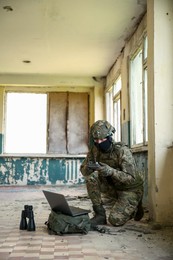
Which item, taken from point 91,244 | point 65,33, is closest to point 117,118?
point 65,33

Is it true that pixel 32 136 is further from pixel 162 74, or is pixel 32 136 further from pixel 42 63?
pixel 162 74

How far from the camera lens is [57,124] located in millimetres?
8906

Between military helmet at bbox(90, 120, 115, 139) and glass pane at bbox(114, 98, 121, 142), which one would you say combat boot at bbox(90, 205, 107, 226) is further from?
glass pane at bbox(114, 98, 121, 142)

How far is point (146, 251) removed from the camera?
2559 mm

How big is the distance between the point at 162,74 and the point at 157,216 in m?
1.44

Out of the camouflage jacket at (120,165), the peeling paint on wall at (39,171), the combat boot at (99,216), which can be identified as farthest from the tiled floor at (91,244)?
the peeling paint on wall at (39,171)

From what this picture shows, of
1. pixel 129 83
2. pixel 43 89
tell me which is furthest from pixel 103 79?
pixel 129 83

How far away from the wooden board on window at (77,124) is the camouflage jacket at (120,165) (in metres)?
5.20

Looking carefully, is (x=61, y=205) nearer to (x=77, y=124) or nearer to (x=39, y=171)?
(x=39, y=171)

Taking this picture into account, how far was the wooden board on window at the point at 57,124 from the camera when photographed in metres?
8.86

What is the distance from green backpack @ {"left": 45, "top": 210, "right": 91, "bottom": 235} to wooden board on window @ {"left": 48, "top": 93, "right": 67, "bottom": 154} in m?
5.77

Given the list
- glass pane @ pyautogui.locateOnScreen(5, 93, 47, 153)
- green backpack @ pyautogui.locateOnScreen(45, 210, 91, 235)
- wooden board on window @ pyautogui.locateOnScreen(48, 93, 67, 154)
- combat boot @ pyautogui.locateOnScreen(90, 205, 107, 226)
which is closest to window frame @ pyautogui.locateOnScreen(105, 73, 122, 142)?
wooden board on window @ pyautogui.locateOnScreen(48, 93, 67, 154)

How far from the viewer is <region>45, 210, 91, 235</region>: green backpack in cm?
305

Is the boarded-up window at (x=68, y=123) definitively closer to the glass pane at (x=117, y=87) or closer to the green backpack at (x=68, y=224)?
the glass pane at (x=117, y=87)
